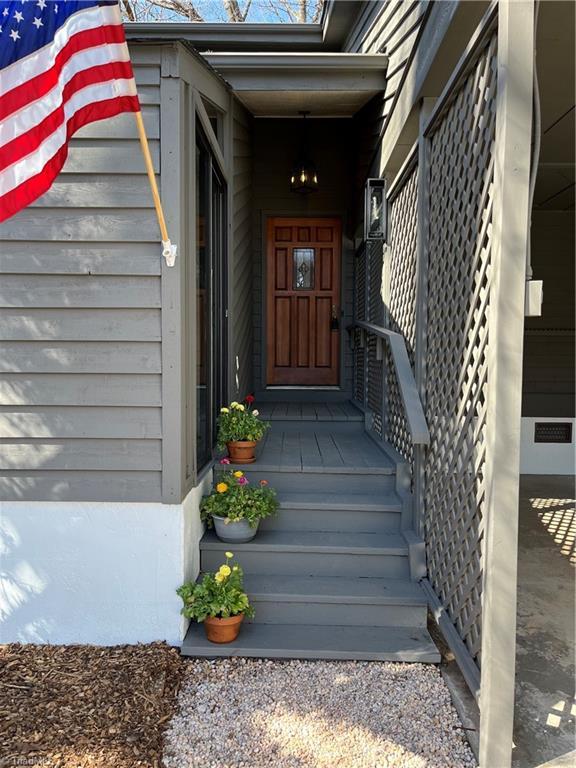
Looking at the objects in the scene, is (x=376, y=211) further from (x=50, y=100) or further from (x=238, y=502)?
(x=50, y=100)

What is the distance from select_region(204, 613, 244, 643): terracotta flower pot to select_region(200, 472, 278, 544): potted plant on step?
45cm

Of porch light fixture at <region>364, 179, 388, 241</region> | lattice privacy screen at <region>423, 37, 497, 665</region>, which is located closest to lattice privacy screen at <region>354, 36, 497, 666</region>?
lattice privacy screen at <region>423, 37, 497, 665</region>

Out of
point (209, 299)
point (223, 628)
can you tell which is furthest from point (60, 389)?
point (223, 628)

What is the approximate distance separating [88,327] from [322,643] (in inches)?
69.5

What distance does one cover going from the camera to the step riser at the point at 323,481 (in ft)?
10.5

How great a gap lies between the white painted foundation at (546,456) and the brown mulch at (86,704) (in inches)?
167

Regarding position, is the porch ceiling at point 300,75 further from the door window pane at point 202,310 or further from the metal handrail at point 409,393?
A: the metal handrail at point 409,393

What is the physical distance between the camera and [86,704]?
2096mm

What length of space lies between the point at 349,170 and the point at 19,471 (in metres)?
4.38

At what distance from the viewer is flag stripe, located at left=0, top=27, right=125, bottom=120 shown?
1.81 m

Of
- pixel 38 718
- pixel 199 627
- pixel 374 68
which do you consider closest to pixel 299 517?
pixel 199 627

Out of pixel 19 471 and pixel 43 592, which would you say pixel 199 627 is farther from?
pixel 19 471

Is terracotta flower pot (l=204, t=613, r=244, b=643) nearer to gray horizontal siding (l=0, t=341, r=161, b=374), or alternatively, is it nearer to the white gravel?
the white gravel

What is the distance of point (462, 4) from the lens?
2.13m
